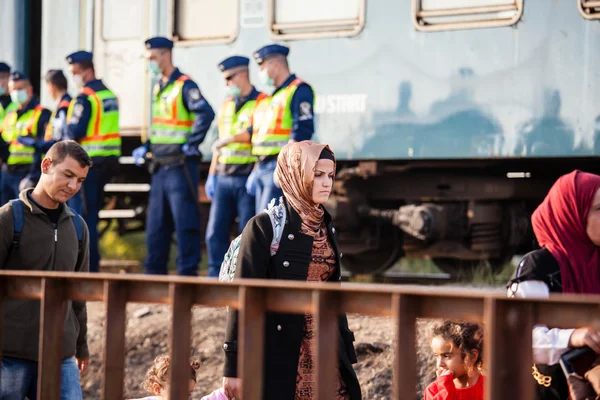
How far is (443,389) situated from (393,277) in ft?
21.3

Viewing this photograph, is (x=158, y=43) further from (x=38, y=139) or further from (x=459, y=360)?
(x=459, y=360)

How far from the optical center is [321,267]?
437cm

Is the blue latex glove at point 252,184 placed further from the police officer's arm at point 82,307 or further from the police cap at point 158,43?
the police officer's arm at point 82,307

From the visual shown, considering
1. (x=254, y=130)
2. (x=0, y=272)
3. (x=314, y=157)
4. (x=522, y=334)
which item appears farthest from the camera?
(x=254, y=130)

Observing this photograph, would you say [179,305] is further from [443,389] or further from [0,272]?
[443,389]

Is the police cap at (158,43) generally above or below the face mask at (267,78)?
above

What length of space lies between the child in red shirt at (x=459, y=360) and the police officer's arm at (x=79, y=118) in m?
6.17

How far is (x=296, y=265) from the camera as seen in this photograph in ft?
14.0

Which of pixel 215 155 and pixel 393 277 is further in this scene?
pixel 393 277

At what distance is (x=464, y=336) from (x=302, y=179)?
0.88 m

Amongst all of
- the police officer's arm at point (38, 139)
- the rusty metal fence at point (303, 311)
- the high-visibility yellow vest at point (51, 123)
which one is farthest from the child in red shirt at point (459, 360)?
the police officer's arm at point (38, 139)

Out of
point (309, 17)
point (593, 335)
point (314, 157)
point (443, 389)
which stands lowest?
point (443, 389)

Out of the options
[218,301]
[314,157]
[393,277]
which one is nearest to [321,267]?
[314,157]

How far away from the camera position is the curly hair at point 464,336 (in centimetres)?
443
